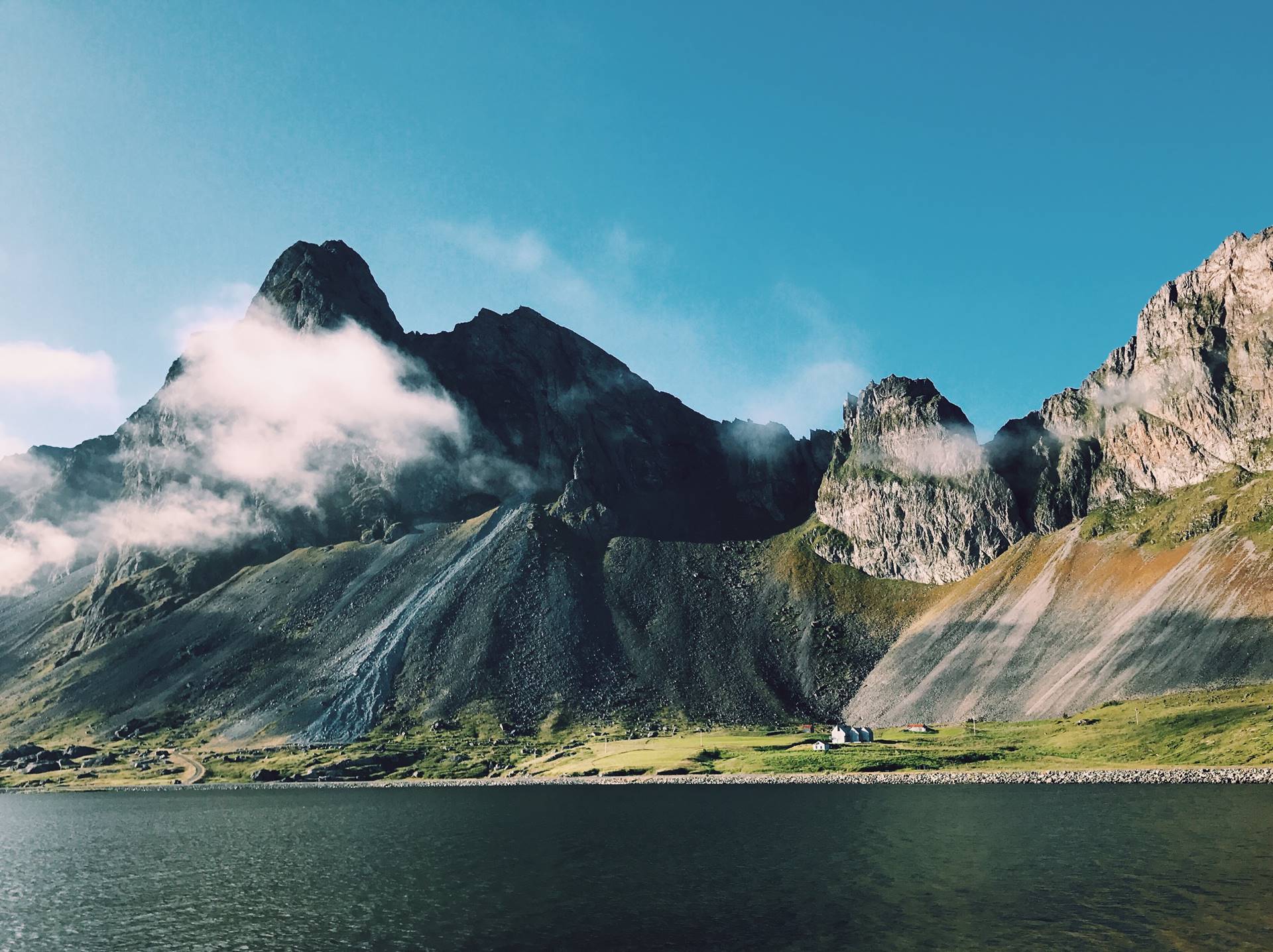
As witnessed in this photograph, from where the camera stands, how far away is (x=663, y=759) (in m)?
163

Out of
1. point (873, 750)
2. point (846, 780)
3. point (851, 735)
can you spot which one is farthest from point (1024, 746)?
point (851, 735)

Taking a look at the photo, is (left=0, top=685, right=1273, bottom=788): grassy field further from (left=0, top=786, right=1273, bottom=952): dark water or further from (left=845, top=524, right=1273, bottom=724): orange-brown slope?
(left=0, top=786, right=1273, bottom=952): dark water

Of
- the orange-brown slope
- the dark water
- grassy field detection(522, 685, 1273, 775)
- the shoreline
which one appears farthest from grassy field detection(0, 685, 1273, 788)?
the dark water

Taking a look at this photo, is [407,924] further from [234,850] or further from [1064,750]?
[1064,750]

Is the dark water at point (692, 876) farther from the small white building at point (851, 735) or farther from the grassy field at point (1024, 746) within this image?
the small white building at point (851, 735)

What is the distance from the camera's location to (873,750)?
6127 inches

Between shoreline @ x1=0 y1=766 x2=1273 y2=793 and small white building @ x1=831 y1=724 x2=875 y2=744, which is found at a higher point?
small white building @ x1=831 y1=724 x2=875 y2=744

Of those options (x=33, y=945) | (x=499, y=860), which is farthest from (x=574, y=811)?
(x=33, y=945)

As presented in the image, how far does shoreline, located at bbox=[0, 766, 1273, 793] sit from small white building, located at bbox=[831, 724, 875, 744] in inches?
1067

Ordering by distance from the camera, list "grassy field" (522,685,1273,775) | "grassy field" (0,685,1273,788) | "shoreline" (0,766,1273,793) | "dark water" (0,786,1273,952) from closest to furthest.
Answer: "dark water" (0,786,1273,952) → "shoreline" (0,766,1273,793) → "grassy field" (522,685,1273,775) → "grassy field" (0,685,1273,788)

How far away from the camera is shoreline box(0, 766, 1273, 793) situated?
116 metres

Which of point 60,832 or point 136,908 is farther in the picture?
point 60,832

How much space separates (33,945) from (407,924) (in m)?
23.3

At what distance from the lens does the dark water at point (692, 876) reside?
49375 millimetres
